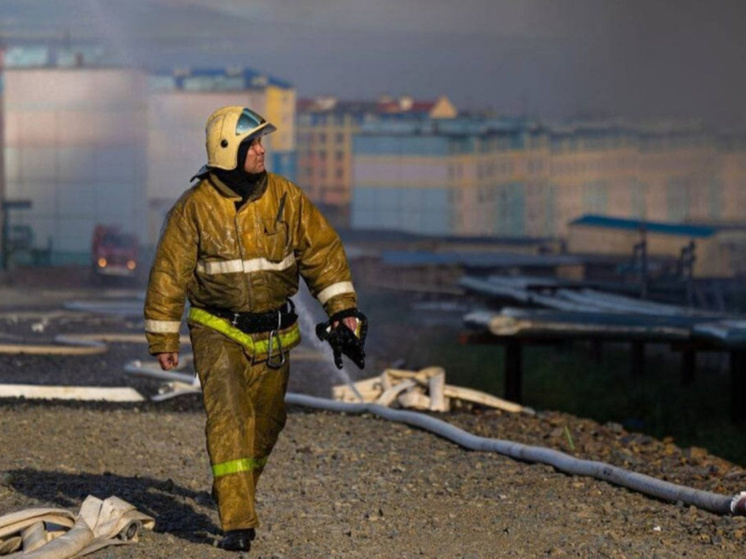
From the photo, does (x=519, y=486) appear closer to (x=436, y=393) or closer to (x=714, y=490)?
(x=714, y=490)

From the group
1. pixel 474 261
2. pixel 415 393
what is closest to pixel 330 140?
pixel 474 261

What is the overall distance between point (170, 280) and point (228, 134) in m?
0.59

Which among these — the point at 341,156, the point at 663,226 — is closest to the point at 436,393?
the point at 663,226

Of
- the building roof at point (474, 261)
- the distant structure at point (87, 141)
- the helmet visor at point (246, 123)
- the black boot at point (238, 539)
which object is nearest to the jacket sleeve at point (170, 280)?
the helmet visor at point (246, 123)

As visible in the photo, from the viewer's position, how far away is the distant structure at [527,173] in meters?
71.2

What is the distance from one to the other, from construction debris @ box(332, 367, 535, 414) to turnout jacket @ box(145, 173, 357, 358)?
5146mm

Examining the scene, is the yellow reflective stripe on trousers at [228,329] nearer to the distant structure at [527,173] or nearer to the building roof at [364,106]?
the distant structure at [527,173]

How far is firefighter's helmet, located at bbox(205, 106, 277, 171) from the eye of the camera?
649cm

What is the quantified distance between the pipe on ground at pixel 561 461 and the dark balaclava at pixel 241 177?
8.59 feet

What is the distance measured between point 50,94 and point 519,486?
4635cm

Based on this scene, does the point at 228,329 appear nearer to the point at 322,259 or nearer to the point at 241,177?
the point at 322,259

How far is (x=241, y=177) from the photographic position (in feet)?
21.5

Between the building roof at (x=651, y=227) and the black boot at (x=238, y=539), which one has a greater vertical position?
the black boot at (x=238, y=539)

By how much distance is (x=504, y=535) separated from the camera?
727cm
